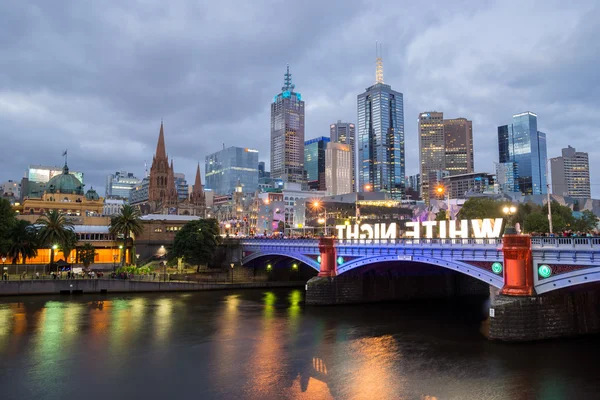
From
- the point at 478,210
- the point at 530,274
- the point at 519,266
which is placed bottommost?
the point at 530,274

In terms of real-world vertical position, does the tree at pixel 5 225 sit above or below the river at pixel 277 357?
above

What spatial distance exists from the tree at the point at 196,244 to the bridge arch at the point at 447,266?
3925 centimetres

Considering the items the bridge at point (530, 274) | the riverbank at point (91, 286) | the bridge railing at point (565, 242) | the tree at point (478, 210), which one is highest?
the tree at point (478, 210)

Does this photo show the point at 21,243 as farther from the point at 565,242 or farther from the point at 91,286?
the point at 565,242

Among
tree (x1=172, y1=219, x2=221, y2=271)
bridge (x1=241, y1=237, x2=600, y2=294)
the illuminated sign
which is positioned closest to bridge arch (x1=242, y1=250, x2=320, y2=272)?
bridge (x1=241, y1=237, x2=600, y2=294)

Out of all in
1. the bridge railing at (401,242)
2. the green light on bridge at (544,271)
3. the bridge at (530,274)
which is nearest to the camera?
the bridge at (530,274)

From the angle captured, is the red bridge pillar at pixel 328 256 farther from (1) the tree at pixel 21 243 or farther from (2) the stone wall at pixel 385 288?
(1) the tree at pixel 21 243

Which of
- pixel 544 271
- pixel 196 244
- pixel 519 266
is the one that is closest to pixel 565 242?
pixel 544 271

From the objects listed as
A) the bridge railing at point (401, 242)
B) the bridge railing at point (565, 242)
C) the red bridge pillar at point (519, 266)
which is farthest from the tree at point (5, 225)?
the bridge railing at point (565, 242)

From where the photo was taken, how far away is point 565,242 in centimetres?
3925

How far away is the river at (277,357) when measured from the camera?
1236 inches

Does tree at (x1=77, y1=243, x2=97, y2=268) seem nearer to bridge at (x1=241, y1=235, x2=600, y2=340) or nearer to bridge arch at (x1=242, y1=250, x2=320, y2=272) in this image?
bridge arch at (x1=242, y1=250, x2=320, y2=272)

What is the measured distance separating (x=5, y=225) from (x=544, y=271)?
88029 mm

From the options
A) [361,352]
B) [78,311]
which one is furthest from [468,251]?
[78,311]
